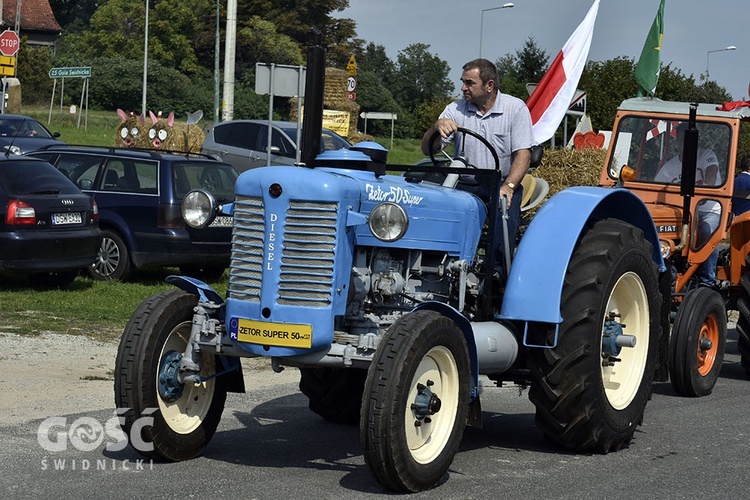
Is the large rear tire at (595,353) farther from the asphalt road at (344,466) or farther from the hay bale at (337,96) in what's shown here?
the hay bale at (337,96)

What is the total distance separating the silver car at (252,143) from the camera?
2400 cm

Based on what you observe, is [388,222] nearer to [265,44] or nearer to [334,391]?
[334,391]

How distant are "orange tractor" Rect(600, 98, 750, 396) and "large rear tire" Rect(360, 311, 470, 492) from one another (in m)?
4.06

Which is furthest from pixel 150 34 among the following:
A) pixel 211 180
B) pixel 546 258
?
pixel 546 258

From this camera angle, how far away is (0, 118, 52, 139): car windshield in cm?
2783

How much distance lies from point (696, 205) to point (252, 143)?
571 inches

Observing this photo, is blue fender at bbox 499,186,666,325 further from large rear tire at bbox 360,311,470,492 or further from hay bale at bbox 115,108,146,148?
hay bale at bbox 115,108,146,148

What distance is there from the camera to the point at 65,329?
12188mm

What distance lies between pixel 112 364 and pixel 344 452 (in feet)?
12.9

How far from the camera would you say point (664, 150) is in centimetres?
1166

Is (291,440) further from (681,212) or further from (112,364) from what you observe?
(681,212)

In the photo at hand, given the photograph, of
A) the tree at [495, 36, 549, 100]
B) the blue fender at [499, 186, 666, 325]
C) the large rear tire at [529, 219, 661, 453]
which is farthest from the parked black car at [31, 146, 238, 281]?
the tree at [495, 36, 549, 100]

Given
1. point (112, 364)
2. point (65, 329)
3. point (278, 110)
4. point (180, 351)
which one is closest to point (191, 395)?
point (180, 351)

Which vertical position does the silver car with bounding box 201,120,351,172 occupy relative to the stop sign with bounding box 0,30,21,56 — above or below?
below
